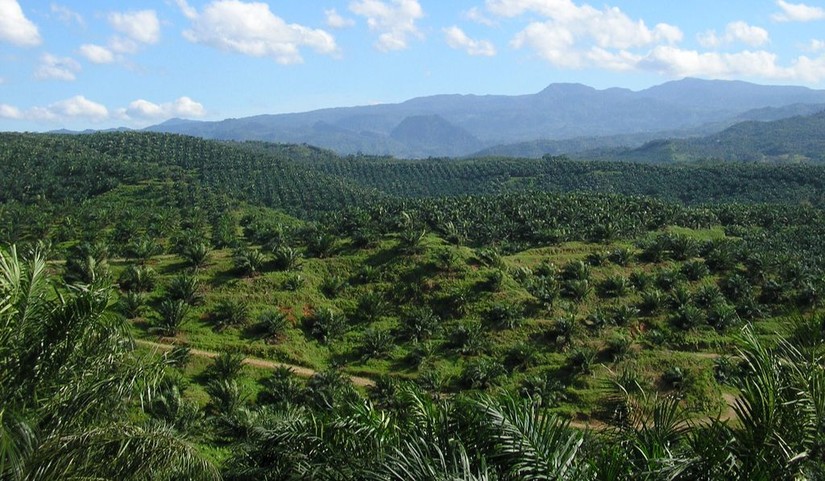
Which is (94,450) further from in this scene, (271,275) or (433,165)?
(433,165)

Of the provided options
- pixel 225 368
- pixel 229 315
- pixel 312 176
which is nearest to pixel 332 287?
pixel 229 315

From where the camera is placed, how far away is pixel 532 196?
64.8 m

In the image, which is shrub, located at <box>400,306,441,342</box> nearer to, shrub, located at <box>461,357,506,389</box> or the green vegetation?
the green vegetation

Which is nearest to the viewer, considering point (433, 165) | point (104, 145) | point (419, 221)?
point (419, 221)

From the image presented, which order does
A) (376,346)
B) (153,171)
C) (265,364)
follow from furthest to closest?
(153,171) → (376,346) → (265,364)

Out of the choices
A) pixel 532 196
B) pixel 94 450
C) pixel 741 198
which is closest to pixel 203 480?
pixel 94 450

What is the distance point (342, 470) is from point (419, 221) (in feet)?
143

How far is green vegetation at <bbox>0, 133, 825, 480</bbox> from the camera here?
7141 millimetres

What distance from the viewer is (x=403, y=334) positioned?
118 feet

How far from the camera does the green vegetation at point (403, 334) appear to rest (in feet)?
23.4

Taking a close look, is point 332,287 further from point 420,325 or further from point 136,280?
point 136,280

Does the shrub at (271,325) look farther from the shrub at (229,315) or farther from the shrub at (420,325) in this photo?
the shrub at (420,325)

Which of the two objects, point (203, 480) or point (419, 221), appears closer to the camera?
point (203, 480)

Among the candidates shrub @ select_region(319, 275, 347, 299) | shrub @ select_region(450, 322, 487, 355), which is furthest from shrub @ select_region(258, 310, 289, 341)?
shrub @ select_region(450, 322, 487, 355)
